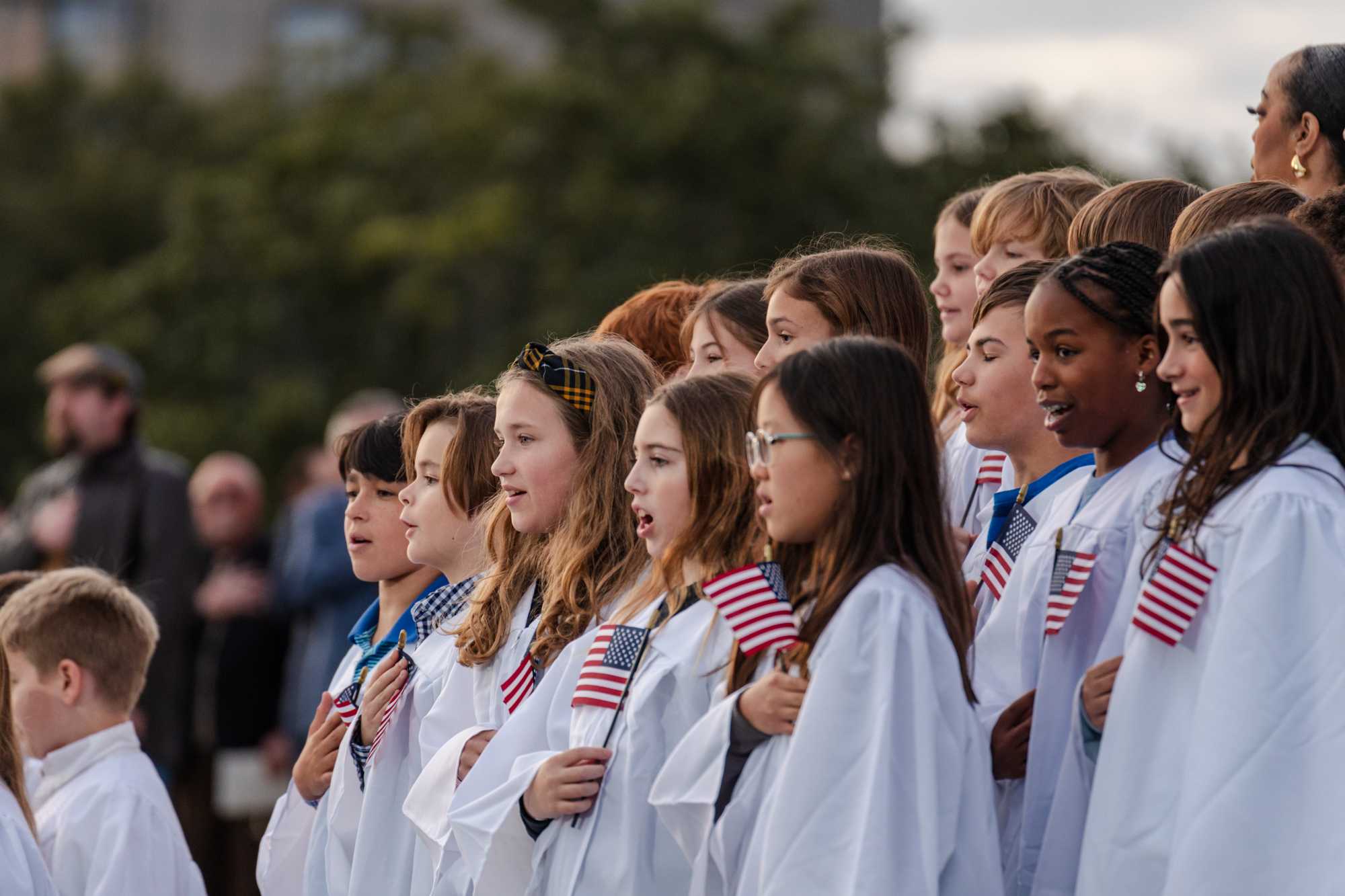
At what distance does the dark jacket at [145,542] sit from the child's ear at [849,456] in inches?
234

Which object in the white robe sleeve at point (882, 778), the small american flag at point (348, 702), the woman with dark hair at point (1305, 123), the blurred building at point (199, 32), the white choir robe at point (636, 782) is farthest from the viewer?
the blurred building at point (199, 32)

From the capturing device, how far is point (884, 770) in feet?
10.4

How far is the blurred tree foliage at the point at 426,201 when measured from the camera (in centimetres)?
1623

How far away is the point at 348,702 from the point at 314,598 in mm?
4355

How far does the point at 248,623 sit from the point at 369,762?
5.37m

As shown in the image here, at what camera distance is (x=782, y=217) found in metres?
16.2

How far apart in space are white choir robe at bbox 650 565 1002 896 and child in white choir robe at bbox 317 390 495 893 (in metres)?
1.68

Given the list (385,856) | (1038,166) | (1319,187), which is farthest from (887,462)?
(1038,166)

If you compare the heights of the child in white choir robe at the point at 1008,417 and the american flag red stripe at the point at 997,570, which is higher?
the child in white choir robe at the point at 1008,417

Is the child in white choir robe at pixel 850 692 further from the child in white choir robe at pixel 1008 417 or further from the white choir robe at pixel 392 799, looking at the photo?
the white choir robe at pixel 392 799

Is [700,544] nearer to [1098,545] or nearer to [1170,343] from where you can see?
[1098,545]

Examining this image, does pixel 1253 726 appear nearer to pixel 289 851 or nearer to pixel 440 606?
pixel 440 606

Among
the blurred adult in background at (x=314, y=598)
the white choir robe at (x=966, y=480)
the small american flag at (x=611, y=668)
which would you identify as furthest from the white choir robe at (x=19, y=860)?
the blurred adult in background at (x=314, y=598)

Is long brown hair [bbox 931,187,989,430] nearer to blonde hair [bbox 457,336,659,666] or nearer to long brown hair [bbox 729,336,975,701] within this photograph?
blonde hair [bbox 457,336,659,666]
